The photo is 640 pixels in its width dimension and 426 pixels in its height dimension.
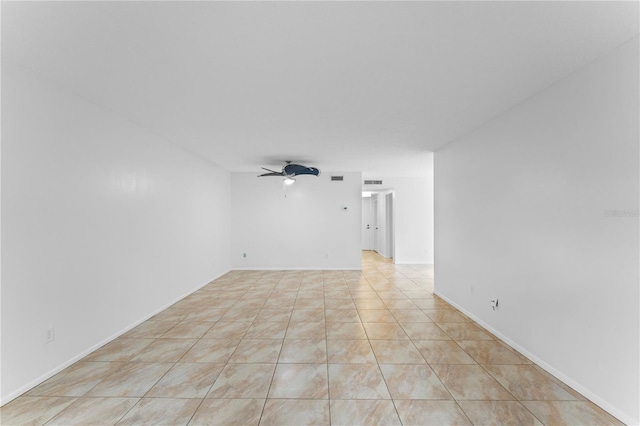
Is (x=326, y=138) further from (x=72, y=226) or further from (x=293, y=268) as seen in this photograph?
(x=293, y=268)

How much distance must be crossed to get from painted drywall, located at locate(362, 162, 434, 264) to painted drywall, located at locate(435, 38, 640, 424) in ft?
14.5

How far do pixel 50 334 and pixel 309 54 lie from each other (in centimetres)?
326

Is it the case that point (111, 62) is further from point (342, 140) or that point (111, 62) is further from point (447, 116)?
point (447, 116)

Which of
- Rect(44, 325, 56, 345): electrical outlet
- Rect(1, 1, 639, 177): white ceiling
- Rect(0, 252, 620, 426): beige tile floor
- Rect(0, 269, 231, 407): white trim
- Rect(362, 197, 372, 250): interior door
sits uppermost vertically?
Rect(1, 1, 639, 177): white ceiling

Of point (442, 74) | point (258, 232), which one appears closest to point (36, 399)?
point (442, 74)

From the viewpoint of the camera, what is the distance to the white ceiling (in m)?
1.56

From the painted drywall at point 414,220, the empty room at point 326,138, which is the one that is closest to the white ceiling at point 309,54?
the empty room at point 326,138

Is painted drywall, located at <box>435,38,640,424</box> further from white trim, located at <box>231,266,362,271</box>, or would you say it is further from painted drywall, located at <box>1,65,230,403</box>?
painted drywall, located at <box>1,65,230,403</box>

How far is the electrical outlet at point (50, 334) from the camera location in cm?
231

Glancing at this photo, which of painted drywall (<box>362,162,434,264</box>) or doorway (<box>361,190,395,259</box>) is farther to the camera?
doorway (<box>361,190,395,259</box>)

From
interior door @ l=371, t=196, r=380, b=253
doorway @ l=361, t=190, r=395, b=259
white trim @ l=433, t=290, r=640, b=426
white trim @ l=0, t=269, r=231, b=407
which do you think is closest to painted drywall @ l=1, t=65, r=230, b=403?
white trim @ l=0, t=269, r=231, b=407

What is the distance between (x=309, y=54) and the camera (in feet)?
6.46

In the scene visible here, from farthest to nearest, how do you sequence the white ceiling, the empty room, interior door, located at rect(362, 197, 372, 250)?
interior door, located at rect(362, 197, 372, 250) < the empty room < the white ceiling

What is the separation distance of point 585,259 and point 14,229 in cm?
456
